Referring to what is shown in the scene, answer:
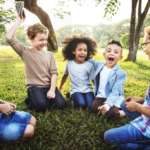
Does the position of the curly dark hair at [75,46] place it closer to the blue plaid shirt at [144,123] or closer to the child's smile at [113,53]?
the child's smile at [113,53]

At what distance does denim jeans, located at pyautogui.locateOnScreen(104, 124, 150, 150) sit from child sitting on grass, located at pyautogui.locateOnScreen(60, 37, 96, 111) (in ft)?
5.62

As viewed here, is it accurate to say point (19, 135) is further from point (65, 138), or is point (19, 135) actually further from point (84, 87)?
point (84, 87)

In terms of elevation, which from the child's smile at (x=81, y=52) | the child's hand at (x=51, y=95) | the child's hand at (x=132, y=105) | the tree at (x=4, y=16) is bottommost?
the child's hand at (x=51, y=95)

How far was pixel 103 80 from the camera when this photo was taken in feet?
19.5

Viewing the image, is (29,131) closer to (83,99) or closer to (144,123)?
(144,123)

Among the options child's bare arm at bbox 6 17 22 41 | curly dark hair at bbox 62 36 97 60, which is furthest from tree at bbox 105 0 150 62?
child's bare arm at bbox 6 17 22 41

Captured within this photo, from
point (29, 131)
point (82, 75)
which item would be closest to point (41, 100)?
point (82, 75)

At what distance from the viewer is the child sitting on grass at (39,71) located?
19.4 feet

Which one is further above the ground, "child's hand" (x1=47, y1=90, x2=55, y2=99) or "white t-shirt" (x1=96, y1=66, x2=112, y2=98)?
"white t-shirt" (x1=96, y1=66, x2=112, y2=98)

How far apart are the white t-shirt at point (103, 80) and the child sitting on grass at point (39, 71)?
0.54 m

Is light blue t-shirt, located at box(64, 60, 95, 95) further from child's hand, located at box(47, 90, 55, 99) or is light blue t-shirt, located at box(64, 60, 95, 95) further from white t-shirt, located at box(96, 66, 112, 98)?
child's hand, located at box(47, 90, 55, 99)

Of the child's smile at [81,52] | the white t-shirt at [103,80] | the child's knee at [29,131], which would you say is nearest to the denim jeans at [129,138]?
the child's knee at [29,131]

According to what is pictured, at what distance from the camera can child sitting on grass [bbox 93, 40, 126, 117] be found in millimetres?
5680

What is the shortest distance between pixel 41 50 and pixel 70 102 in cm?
86
